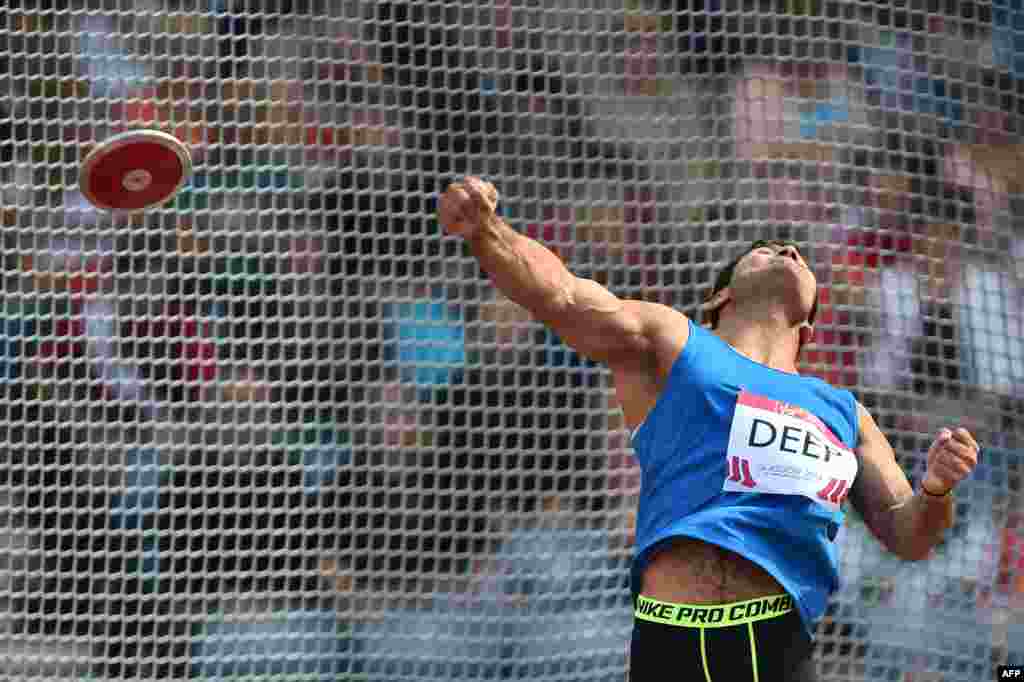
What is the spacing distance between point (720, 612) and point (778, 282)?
31.9 inches

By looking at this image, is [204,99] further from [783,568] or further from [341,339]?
[783,568]

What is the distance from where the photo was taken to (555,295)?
2857mm

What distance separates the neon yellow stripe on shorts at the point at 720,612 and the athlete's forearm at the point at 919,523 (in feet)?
1.26

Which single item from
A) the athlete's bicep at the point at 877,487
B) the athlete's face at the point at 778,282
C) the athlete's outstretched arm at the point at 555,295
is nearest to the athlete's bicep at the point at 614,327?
the athlete's outstretched arm at the point at 555,295

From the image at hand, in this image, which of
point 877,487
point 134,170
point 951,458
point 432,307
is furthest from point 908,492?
point 432,307

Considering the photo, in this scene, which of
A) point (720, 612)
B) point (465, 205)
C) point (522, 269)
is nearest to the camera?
point (465, 205)

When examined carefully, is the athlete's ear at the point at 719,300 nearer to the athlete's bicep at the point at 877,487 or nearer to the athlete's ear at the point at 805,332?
the athlete's ear at the point at 805,332

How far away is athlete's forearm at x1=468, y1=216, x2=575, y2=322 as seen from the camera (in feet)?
9.08

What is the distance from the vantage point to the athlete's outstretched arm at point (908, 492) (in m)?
2.99

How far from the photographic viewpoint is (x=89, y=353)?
16.5 ft

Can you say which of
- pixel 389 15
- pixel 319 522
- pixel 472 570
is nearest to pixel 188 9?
pixel 389 15

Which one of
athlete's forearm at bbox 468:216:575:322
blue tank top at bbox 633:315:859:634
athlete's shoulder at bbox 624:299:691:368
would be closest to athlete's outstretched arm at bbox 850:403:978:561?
blue tank top at bbox 633:315:859:634

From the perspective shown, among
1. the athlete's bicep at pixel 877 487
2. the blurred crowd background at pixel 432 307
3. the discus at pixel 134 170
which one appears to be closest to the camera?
the athlete's bicep at pixel 877 487

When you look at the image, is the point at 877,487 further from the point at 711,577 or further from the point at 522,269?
the point at 522,269
